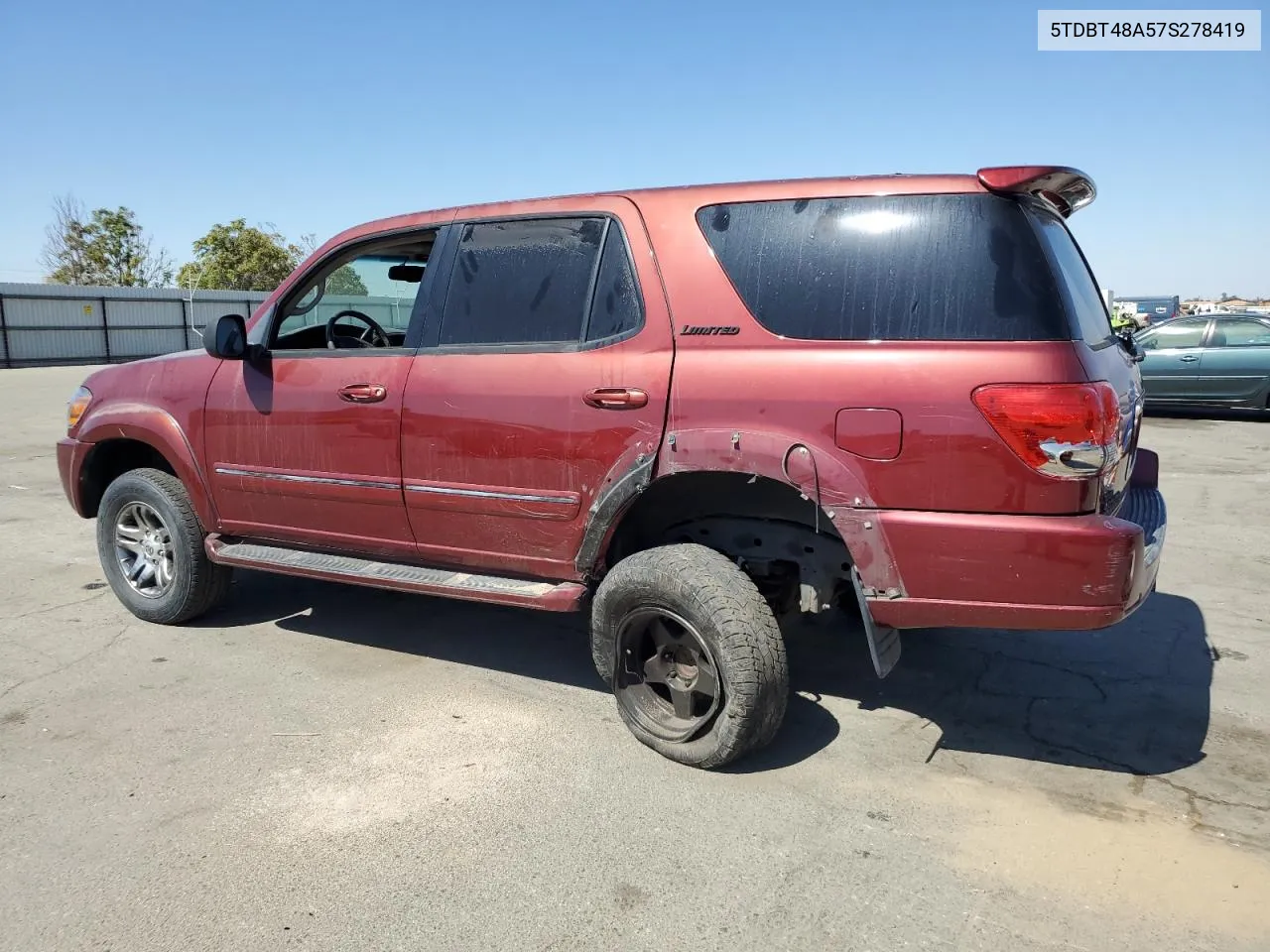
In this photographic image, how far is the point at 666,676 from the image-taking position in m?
3.46

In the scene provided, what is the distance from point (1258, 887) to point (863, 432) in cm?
166

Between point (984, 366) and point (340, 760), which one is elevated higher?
point (984, 366)

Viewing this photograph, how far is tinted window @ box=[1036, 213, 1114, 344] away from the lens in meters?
3.04

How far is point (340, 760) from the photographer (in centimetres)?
341

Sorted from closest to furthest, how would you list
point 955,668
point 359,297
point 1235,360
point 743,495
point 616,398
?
point 616,398, point 743,495, point 955,668, point 359,297, point 1235,360

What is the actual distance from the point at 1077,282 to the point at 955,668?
177 centimetres

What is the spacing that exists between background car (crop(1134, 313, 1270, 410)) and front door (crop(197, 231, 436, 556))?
12276 mm

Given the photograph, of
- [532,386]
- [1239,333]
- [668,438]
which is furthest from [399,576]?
[1239,333]

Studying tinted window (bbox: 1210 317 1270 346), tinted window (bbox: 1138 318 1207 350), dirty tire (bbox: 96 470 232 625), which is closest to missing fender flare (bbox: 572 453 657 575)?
dirty tire (bbox: 96 470 232 625)

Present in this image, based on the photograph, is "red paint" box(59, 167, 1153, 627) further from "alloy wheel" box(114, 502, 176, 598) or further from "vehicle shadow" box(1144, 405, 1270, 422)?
"vehicle shadow" box(1144, 405, 1270, 422)

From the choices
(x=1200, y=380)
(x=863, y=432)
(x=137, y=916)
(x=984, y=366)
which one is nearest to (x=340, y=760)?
(x=137, y=916)

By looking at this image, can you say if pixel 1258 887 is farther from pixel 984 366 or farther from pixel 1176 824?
pixel 984 366

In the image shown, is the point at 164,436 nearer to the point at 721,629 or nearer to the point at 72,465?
the point at 72,465

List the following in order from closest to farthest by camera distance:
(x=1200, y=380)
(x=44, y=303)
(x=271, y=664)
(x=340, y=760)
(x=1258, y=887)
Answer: (x=1258, y=887) → (x=340, y=760) → (x=271, y=664) → (x=1200, y=380) → (x=44, y=303)
